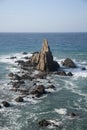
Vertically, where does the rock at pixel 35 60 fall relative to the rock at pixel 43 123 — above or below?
above

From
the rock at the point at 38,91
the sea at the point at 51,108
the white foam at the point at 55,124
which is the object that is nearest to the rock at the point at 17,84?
the sea at the point at 51,108

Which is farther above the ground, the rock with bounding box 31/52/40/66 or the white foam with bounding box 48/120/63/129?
the rock with bounding box 31/52/40/66

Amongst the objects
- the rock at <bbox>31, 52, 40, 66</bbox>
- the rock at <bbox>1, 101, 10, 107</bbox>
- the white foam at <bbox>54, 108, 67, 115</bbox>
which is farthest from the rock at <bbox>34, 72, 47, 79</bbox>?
the white foam at <bbox>54, 108, 67, 115</bbox>

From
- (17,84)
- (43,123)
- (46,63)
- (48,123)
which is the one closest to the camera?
(43,123)

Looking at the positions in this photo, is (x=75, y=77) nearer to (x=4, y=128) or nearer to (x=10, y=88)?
(x=10, y=88)

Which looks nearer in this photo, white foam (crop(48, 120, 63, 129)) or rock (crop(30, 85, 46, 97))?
white foam (crop(48, 120, 63, 129))

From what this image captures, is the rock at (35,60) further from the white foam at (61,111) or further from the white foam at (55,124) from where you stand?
the white foam at (55,124)

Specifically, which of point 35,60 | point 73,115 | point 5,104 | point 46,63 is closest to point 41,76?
point 46,63

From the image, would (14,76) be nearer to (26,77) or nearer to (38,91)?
(26,77)

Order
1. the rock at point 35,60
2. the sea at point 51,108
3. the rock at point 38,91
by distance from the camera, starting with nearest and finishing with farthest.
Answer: the sea at point 51,108, the rock at point 38,91, the rock at point 35,60

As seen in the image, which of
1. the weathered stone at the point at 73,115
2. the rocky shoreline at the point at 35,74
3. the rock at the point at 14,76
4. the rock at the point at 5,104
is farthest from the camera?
the rock at the point at 14,76

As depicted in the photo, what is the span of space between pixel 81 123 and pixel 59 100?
1081 cm

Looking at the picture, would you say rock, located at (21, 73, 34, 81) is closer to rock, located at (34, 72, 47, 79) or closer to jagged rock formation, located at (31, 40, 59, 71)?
rock, located at (34, 72, 47, 79)

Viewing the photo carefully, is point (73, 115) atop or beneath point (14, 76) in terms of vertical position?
beneath
